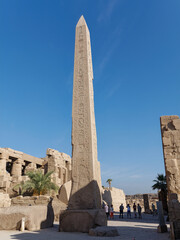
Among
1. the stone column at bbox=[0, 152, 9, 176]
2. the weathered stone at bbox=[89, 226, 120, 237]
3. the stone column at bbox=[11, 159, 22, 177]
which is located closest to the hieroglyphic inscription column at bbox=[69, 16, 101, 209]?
the weathered stone at bbox=[89, 226, 120, 237]

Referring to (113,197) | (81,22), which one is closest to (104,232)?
(81,22)

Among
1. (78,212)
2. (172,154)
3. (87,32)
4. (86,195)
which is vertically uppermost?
(87,32)

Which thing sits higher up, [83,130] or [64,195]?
[83,130]

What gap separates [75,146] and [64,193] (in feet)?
20.4

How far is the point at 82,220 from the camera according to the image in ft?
16.7

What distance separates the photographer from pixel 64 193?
11.3 meters

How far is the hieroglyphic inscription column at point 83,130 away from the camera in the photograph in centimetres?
556

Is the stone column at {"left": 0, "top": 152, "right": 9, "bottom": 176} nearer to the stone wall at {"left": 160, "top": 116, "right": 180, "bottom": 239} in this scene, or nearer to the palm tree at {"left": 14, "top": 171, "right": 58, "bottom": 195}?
the palm tree at {"left": 14, "top": 171, "right": 58, "bottom": 195}

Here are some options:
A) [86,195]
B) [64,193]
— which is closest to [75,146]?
[86,195]

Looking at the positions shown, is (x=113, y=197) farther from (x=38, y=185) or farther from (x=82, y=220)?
(x=82, y=220)

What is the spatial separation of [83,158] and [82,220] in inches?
57.6

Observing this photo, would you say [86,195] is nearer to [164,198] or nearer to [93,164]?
[93,164]

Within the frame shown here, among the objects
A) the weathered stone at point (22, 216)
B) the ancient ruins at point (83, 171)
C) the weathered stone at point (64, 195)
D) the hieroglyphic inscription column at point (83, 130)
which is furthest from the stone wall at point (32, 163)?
the hieroglyphic inscription column at point (83, 130)

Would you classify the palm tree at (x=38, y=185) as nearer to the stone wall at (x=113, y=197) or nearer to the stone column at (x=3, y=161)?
the stone column at (x=3, y=161)
